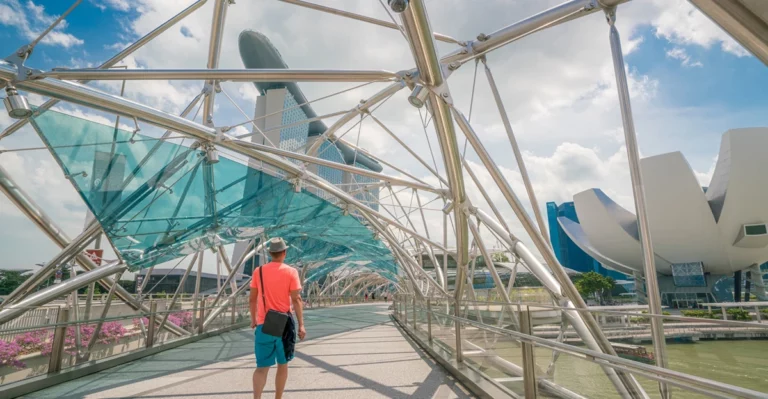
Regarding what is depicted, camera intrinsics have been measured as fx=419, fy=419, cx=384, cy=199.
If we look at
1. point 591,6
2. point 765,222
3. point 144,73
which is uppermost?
point 765,222

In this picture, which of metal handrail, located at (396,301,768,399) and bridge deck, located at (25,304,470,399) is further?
bridge deck, located at (25,304,470,399)

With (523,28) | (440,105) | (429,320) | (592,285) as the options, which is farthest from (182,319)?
(592,285)

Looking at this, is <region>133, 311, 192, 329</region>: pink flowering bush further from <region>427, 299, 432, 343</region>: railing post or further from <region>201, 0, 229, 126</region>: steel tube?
<region>427, 299, 432, 343</region>: railing post

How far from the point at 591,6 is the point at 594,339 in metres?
5.30

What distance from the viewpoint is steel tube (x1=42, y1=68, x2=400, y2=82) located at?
711cm

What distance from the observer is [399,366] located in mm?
8141

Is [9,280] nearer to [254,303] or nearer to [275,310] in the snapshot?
[254,303]

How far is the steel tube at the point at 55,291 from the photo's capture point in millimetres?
8680

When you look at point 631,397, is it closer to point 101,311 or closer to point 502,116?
point 502,116

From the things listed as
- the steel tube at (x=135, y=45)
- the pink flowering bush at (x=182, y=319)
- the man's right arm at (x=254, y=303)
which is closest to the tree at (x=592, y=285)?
the pink flowering bush at (x=182, y=319)

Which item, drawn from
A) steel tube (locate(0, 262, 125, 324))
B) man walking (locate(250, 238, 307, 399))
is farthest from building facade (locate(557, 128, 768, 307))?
man walking (locate(250, 238, 307, 399))

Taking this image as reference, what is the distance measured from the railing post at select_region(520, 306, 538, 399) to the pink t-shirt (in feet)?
8.95

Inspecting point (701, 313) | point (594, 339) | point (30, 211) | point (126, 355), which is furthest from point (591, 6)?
point (701, 313)

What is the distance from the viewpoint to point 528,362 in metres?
4.80
